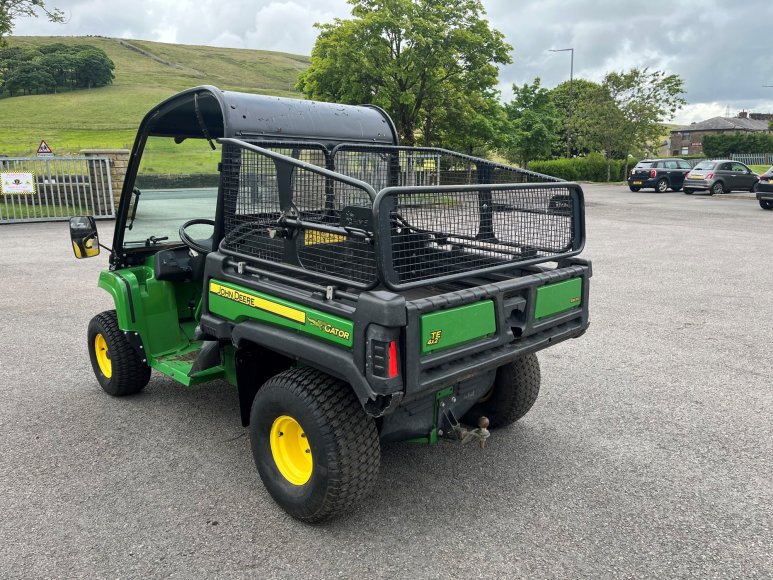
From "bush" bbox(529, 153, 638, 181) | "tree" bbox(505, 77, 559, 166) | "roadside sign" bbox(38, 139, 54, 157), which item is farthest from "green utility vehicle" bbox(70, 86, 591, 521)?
"tree" bbox(505, 77, 559, 166)

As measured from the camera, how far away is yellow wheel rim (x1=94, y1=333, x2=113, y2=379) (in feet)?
14.2

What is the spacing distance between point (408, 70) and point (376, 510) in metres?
19.8

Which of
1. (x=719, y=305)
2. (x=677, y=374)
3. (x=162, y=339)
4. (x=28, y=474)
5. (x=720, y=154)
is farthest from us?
(x=720, y=154)

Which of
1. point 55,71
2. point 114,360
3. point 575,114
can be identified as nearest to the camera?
point 114,360

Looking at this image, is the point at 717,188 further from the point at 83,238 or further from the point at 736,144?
the point at 736,144

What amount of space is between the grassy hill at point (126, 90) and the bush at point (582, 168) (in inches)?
949

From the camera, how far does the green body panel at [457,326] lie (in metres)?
2.49

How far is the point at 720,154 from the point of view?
51.0 metres

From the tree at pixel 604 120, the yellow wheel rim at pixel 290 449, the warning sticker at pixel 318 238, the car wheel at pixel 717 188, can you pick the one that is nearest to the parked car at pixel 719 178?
the car wheel at pixel 717 188

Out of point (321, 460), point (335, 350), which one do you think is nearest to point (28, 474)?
point (321, 460)

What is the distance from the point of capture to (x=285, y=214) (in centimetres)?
297

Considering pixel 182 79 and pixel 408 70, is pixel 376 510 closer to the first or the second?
pixel 408 70

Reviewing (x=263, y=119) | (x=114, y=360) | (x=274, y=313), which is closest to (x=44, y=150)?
(x=114, y=360)

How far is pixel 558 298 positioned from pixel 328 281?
1.20 m
